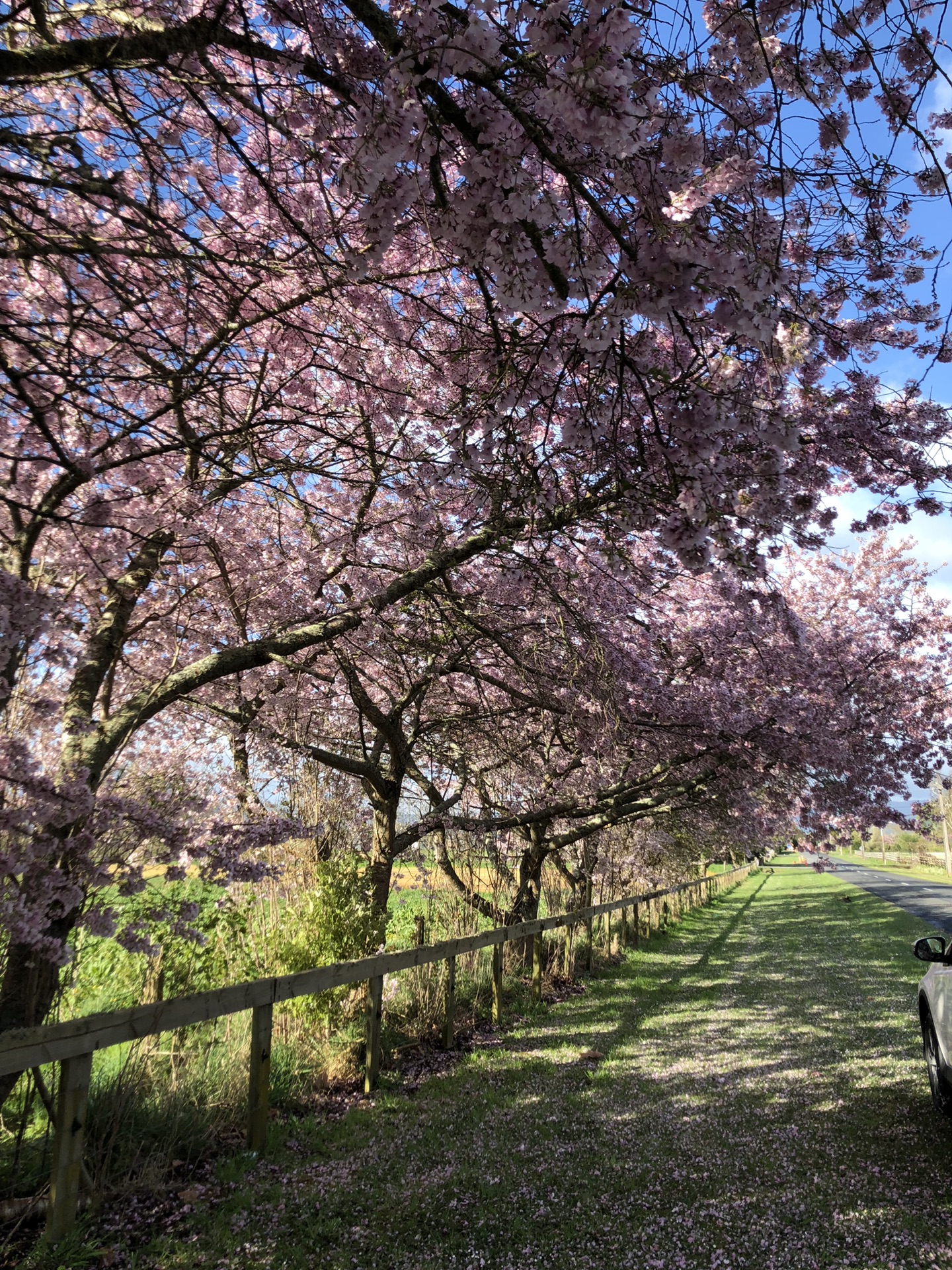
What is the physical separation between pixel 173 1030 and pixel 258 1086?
3.87 ft

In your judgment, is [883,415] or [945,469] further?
[945,469]

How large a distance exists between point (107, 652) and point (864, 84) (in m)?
5.26

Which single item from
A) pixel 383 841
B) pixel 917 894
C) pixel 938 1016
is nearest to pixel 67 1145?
pixel 383 841

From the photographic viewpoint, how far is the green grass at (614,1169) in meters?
3.58

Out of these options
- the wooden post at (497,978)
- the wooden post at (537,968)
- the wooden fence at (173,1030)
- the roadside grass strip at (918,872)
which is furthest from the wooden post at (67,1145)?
the roadside grass strip at (918,872)

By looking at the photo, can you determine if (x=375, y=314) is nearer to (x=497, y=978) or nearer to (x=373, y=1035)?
(x=373, y=1035)

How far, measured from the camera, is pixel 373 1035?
20.2 ft

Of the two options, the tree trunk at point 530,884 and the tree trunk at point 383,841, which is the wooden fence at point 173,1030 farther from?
the tree trunk at point 530,884

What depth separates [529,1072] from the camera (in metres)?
6.71

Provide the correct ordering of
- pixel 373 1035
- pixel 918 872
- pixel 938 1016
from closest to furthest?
pixel 938 1016, pixel 373 1035, pixel 918 872

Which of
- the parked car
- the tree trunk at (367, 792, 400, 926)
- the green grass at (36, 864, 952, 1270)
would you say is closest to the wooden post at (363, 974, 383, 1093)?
the green grass at (36, 864, 952, 1270)

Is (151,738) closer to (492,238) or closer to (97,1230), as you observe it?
(97,1230)

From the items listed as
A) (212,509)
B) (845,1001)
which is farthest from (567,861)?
(212,509)

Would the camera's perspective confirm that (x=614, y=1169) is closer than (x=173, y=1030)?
Yes
